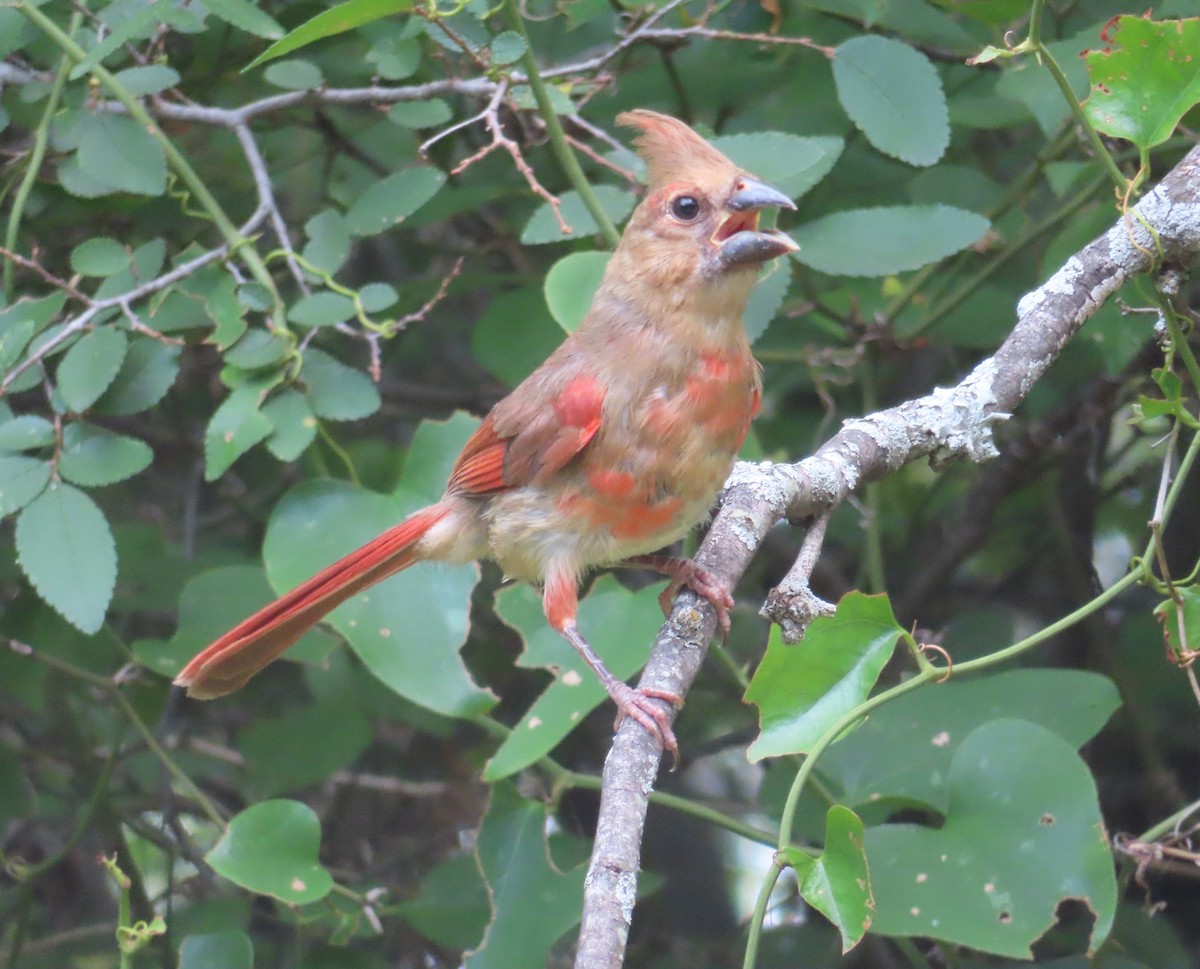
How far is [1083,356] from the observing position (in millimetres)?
3559

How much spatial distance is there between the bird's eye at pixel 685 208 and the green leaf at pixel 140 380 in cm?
105

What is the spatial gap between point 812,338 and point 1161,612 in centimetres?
167

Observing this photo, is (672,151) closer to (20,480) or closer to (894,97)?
(894,97)

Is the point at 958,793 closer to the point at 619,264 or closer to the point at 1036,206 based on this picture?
the point at 619,264

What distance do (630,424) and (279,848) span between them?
3.46 feet

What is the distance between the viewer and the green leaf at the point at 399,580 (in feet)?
8.37

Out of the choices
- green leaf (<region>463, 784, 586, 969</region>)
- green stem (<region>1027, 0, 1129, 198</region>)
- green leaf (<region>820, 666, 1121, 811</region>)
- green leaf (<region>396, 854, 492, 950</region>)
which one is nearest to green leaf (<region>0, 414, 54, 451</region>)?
green leaf (<region>463, 784, 586, 969</region>)

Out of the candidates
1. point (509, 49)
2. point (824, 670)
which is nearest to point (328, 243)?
point (509, 49)

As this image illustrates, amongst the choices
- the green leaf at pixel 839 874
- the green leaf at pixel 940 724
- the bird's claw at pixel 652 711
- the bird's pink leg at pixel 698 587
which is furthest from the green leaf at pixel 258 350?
the green leaf at pixel 839 874

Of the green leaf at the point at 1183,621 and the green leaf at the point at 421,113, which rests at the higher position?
the green leaf at the point at 421,113

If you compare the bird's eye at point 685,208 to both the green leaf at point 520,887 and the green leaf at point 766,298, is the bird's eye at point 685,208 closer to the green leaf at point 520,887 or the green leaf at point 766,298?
the green leaf at point 766,298

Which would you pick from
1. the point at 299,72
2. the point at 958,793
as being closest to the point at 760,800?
the point at 958,793

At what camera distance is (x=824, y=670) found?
71.9 inches

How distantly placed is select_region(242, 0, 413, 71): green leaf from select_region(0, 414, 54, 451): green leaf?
32.9 inches
